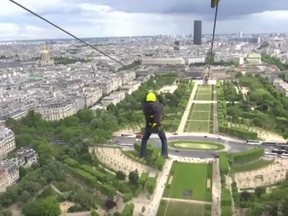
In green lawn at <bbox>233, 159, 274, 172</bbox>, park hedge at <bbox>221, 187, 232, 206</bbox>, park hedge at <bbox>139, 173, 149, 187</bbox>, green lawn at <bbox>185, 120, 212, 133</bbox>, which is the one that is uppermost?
park hedge at <bbox>139, 173, 149, 187</bbox>

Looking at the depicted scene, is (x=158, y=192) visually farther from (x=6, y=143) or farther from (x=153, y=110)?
(x=6, y=143)

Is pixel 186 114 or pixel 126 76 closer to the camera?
pixel 186 114

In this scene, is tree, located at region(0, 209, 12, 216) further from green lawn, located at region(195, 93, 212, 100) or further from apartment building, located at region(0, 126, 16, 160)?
green lawn, located at region(195, 93, 212, 100)

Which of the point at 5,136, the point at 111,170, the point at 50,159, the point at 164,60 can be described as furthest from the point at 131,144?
the point at 164,60

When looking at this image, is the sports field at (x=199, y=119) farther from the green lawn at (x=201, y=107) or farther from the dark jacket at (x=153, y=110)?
the dark jacket at (x=153, y=110)

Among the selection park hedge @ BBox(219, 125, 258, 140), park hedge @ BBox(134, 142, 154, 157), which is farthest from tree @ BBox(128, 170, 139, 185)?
park hedge @ BBox(219, 125, 258, 140)

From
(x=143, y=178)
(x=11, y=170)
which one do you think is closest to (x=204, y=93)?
(x=143, y=178)

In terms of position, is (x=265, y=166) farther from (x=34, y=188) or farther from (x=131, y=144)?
(x=34, y=188)
